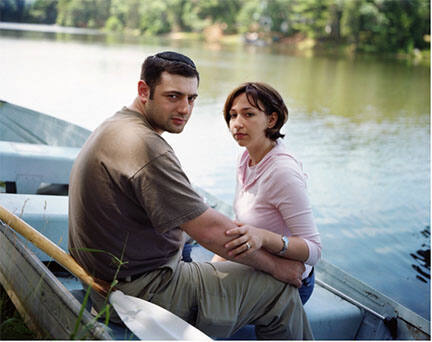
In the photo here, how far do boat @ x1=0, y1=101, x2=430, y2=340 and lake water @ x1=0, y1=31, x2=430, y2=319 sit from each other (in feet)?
6.05

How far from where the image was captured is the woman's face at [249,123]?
88.1 inches

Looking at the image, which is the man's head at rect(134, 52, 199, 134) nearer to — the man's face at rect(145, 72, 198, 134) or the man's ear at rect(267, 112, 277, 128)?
the man's face at rect(145, 72, 198, 134)

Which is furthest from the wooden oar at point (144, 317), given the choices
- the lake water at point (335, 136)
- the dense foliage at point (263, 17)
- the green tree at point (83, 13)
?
the green tree at point (83, 13)

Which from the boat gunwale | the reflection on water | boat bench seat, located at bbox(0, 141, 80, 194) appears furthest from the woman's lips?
the reflection on water

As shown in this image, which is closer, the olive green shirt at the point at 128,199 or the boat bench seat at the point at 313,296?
the olive green shirt at the point at 128,199

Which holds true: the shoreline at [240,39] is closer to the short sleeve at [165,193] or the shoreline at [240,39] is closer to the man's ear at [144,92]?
the man's ear at [144,92]

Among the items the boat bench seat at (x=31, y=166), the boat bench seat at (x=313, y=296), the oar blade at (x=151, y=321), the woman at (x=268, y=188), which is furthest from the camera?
the boat bench seat at (x=31, y=166)

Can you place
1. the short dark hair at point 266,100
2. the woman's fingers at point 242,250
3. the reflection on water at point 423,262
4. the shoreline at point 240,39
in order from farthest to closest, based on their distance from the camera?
the shoreline at point 240,39 → the reflection on water at point 423,262 → the short dark hair at point 266,100 → the woman's fingers at point 242,250

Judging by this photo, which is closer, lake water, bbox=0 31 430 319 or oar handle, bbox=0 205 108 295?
oar handle, bbox=0 205 108 295

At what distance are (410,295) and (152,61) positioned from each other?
3666 mm

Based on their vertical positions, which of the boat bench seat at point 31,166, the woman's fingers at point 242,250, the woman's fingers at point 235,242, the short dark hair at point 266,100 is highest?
the short dark hair at point 266,100

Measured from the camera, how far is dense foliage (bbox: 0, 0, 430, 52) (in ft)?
120

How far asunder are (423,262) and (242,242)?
410cm

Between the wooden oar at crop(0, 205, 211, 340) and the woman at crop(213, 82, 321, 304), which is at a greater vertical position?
the woman at crop(213, 82, 321, 304)
